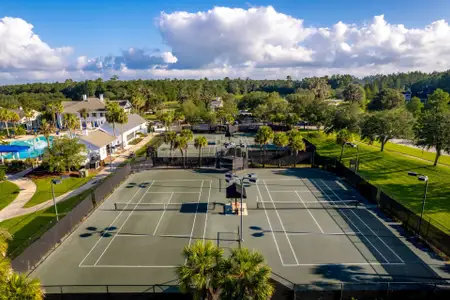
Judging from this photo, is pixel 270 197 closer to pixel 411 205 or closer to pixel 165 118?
pixel 411 205

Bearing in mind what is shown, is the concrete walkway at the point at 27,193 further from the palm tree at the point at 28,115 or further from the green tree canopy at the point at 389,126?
the green tree canopy at the point at 389,126

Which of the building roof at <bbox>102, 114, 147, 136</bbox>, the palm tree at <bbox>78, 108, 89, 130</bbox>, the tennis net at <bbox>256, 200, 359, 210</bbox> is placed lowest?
the tennis net at <bbox>256, 200, 359, 210</bbox>

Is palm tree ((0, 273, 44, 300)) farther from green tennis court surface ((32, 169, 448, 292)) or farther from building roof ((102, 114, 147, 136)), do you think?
building roof ((102, 114, 147, 136))

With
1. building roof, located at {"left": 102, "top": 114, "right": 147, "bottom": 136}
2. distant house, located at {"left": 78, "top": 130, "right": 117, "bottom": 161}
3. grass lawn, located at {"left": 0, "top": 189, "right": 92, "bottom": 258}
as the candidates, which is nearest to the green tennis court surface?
grass lawn, located at {"left": 0, "top": 189, "right": 92, "bottom": 258}

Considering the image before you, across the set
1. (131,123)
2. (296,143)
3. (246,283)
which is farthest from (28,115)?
(246,283)

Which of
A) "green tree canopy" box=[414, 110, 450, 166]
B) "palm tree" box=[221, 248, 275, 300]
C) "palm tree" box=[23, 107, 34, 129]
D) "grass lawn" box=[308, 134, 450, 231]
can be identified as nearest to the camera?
"palm tree" box=[221, 248, 275, 300]
